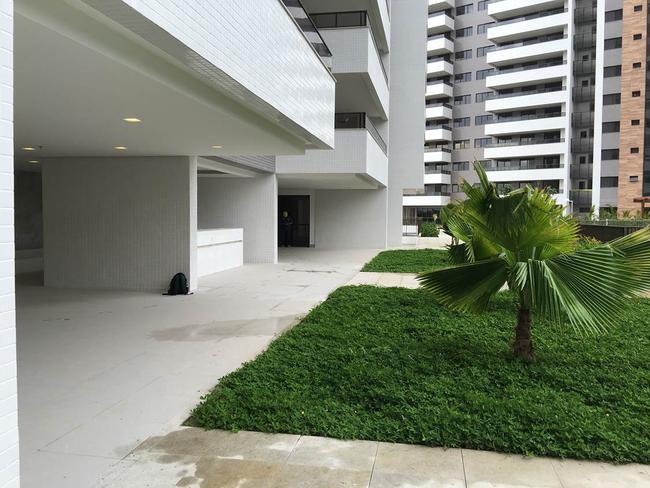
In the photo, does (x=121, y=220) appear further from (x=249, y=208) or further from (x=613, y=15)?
(x=613, y=15)

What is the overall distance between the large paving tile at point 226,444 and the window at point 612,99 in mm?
61978

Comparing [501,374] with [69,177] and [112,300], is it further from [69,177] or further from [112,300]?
[69,177]

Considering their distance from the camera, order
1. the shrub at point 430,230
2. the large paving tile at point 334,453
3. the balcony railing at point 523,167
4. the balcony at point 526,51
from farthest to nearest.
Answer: the balcony railing at point 523,167
the balcony at point 526,51
the shrub at point 430,230
the large paving tile at point 334,453

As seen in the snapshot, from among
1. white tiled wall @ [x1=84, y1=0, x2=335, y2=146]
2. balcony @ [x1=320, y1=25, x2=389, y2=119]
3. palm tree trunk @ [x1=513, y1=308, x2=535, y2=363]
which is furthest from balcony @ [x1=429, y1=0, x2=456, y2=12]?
palm tree trunk @ [x1=513, y1=308, x2=535, y2=363]

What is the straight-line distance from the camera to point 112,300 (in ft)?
33.3

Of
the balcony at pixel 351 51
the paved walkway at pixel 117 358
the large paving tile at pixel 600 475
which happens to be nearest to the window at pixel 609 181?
the balcony at pixel 351 51

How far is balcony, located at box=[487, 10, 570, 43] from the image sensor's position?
57688 mm

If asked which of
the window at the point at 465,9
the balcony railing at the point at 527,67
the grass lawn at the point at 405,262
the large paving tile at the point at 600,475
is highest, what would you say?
the window at the point at 465,9

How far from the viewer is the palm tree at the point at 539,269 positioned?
5.13 meters

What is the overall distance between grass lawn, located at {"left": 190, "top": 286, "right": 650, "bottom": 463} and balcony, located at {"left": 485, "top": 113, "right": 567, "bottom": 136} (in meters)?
55.7

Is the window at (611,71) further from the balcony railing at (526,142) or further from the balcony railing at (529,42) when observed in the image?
the balcony railing at (526,142)

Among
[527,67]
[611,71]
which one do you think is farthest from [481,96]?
[611,71]

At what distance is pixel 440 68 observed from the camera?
221ft

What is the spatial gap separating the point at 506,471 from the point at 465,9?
243 feet
